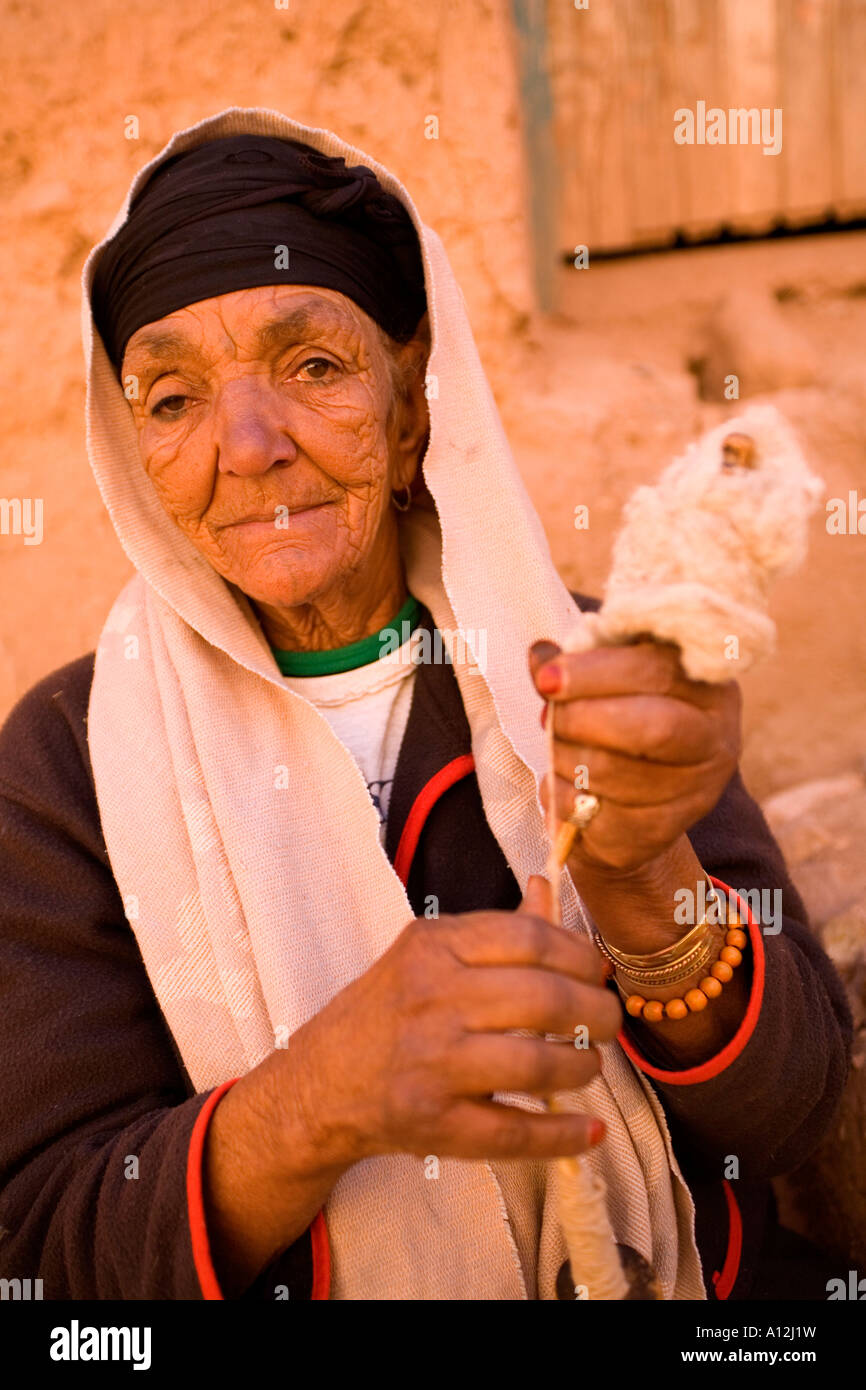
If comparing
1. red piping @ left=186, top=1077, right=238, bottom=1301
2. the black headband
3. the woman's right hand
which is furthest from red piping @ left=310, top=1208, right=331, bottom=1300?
the black headband

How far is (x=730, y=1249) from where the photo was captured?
1.97 meters

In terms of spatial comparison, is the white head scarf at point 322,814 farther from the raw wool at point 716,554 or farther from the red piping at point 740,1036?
the raw wool at point 716,554

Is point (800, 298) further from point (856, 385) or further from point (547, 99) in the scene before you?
point (547, 99)

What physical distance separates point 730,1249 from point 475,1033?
39.2 inches

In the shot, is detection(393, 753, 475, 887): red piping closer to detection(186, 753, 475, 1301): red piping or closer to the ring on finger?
detection(186, 753, 475, 1301): red piping

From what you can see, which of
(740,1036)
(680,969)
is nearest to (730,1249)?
(740,1036)

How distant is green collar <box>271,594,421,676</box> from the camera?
84.0 inches

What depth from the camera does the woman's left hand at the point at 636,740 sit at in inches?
50.9

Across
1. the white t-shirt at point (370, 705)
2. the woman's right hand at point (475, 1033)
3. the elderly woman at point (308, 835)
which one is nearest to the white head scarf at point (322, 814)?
the elderly woman at point (308, 835)

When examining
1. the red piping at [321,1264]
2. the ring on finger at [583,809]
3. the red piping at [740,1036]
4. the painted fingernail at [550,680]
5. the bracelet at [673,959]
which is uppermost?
the painted fingernail at [550,680]

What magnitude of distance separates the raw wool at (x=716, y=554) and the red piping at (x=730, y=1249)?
44.0 inches

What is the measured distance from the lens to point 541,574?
6.49ft

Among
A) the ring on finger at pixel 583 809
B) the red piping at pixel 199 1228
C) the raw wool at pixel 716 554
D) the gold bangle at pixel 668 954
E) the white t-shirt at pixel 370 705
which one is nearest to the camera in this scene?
the raw wool at pixel 716 554

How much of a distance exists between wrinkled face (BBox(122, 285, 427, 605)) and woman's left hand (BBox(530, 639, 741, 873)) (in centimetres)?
67
